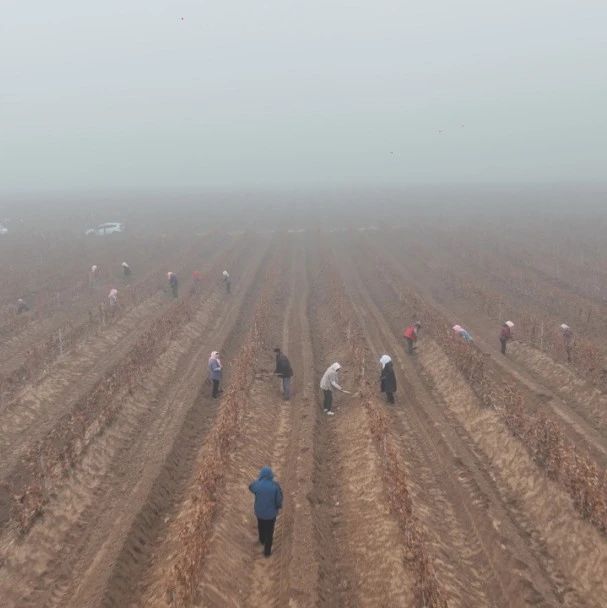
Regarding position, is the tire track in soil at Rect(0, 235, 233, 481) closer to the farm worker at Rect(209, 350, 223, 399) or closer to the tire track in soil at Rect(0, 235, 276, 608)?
the tire track in soil at Rect(0, 235, 276, 608)

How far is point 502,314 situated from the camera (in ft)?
92.4

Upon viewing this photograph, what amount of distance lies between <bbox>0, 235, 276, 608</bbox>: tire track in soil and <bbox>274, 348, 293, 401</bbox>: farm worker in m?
2.64

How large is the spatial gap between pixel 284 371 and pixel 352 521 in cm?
702

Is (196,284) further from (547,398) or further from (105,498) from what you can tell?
(547,398)

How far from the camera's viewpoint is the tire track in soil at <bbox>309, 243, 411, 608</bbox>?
957 cm

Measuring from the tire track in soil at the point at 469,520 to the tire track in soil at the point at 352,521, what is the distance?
996mm

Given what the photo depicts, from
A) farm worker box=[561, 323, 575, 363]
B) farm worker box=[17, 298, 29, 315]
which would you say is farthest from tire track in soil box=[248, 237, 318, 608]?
farm worker box=[17, 298, 29, 315]

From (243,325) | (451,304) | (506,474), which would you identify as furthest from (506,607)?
(451,304)

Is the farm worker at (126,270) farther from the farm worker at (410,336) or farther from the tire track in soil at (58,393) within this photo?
the farm worker at (410,336)

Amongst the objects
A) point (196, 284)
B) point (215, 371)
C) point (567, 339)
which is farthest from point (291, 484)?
point (196, 284)

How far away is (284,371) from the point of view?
18031 millimetres

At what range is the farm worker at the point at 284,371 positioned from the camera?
17953mm

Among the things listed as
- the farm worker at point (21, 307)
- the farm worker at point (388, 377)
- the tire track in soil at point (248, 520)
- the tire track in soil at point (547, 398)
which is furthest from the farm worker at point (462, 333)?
the farm worker at point (21, 307)

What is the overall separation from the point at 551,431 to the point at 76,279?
3480 cm
